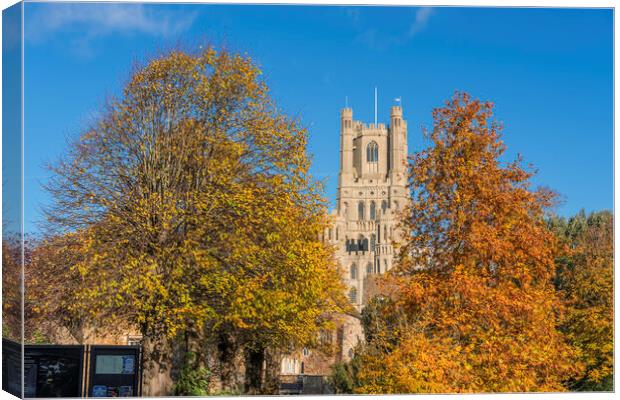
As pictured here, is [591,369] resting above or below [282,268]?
below

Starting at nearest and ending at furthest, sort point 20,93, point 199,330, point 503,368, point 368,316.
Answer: point 20,93
point 503,368
point 199,330
point 368,316

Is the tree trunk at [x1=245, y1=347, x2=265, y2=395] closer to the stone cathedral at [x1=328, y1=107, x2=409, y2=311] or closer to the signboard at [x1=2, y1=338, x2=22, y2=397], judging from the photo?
the signboard at [x1=2, y1=338, x2=22, y2=397]

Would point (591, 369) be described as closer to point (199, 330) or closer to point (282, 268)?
point (282, 268)

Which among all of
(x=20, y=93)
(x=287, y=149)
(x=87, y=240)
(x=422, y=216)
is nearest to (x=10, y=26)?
(x=20, y=93)

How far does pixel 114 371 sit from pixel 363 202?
2450cm

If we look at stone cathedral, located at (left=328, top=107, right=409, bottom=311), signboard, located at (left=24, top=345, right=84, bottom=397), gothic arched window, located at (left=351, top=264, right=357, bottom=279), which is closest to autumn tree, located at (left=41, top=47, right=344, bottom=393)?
signboard, located at (left=24, top=345, right=84, bottom=397)

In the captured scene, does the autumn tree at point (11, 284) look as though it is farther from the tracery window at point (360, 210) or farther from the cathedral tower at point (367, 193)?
the tracery window at point (360, 210)

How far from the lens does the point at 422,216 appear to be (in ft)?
66.1

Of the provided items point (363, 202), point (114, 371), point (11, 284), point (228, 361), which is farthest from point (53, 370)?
point (363, 202)

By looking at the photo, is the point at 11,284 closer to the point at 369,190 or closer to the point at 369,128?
the point at 369,128

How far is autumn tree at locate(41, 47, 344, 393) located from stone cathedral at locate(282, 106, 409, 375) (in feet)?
7.06

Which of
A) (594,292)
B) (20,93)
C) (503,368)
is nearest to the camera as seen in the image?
(20,93)

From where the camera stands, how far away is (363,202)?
42.6m

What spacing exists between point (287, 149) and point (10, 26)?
6.61 metres
